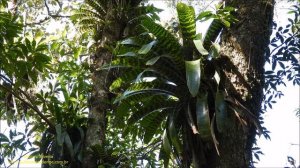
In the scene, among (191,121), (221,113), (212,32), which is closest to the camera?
(221,113)

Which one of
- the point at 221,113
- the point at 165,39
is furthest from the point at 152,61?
the point at 221,113

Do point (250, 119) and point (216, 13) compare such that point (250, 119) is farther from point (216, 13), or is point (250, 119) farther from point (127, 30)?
point (127, 30)

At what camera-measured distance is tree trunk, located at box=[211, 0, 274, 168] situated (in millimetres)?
2260

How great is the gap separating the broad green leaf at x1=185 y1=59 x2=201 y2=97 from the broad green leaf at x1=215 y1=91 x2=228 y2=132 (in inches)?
6.9

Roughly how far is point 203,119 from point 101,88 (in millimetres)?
1798

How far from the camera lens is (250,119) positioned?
238 cm

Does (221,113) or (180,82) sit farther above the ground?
(180,82)

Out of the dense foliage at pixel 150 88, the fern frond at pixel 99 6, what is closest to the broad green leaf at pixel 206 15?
the dense foliage at pixel 150 88

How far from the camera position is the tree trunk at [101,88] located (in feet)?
11.9

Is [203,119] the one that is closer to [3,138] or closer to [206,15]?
[206,15]

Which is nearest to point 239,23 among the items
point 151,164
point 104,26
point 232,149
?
point 232,149

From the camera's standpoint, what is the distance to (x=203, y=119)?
7.75ft

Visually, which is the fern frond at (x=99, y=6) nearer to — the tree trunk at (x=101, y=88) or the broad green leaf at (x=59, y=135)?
the tree trunk at (x=101, y=88)

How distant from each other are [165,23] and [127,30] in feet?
2.76
